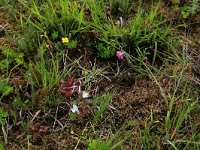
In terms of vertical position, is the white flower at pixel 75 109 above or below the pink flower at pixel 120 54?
below

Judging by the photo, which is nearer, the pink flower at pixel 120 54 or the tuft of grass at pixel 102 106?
the tuft of grass at pixel 102 106

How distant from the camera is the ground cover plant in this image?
7.64 ft

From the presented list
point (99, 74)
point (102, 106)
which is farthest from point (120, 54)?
point (102, 106)

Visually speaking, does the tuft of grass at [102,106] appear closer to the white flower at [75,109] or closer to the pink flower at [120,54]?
the white flower at [75,109]

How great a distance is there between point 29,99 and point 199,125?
108 cm

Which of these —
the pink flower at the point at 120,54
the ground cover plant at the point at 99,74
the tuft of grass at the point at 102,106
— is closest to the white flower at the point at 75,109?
the ground cover plant at the point at 99,74

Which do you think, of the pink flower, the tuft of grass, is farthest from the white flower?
the pink flower

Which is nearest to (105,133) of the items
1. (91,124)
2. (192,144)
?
(91,124)

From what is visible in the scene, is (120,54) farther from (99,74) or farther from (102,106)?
(102,106)

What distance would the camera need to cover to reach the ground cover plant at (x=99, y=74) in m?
2.33

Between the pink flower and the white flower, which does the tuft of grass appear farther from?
the pink flower

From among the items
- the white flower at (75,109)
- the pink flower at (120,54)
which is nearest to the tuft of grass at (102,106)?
the white flower at (75,109)

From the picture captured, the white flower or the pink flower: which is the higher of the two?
the pink flower

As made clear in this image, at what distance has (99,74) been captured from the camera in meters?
2.60
